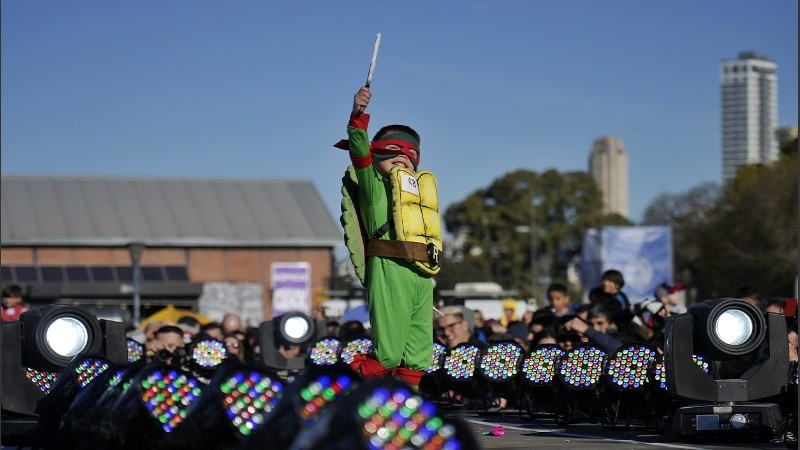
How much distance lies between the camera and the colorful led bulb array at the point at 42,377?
438 inches

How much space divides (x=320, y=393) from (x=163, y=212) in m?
68.5

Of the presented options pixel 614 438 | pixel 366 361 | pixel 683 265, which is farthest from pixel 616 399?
pixel 683 265

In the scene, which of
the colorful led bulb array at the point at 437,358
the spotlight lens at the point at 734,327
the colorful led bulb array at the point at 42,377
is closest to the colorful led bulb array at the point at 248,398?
the spotlight lens at the point at 734,327

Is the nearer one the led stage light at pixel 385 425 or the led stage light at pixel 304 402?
the led stage light at pixel 385 425

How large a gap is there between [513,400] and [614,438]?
12.1 feet

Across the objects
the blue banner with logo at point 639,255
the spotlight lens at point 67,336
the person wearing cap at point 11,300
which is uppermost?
the blue banner with logo at point 639,255

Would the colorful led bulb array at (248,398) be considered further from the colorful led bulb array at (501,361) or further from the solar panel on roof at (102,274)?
the solar panel on roof at (102,274)

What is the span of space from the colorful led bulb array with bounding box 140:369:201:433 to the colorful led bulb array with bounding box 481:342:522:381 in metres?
7.44

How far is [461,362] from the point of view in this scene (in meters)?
15.3

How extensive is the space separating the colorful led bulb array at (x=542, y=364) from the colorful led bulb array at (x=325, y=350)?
17.1ft

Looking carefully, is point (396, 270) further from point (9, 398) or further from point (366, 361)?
point (9, 398)

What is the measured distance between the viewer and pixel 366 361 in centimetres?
1023

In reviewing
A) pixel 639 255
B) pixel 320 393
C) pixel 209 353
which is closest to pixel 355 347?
A: pixel 209 353

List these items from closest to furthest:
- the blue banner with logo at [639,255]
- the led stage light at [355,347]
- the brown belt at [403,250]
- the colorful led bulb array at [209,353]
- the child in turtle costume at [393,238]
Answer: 1. the child in turtle costume at [393,238]
2. the brown belt at [403,250]
3. the led stage light at [355,347]
4. the colorful led bulb array at [209,353]
5. the blue banner with logo at [639,255]
